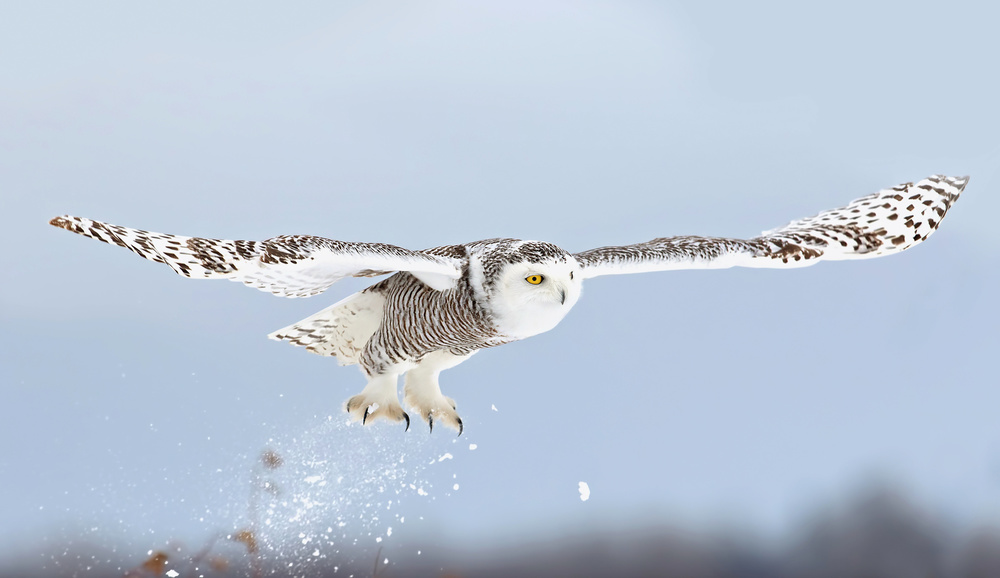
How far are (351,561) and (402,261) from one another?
2.87 metres

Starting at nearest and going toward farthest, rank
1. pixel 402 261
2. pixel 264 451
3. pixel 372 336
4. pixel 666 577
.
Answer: pixel 402 261
pixel 372 336
pixel 264 451
pixel 666 577

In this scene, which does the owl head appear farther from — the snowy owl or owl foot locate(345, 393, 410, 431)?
owl foot locate(345, 393, 410, 431)

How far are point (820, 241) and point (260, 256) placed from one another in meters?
2.22

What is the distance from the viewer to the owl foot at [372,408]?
359 cm

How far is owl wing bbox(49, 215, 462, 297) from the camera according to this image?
2426mm

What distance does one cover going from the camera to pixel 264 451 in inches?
164

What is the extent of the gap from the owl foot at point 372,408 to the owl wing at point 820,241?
1034 millimetres

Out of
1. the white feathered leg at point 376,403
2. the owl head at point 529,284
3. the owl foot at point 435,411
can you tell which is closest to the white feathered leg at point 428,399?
the owl foot at point 435,411

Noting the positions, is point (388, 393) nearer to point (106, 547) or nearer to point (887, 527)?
point (106, 547)

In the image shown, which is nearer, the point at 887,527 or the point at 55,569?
the point at 55,569

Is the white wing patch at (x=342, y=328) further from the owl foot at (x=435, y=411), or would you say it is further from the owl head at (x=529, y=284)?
the owl head at (x=529, y=284)

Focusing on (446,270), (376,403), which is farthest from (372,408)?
(446,270)

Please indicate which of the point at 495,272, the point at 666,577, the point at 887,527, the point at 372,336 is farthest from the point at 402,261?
the point at 887,527

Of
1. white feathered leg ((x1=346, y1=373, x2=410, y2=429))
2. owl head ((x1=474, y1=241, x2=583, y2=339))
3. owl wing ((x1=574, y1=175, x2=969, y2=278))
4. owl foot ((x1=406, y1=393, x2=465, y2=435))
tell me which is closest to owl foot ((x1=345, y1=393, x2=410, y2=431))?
white feathered leg ((x1=346, y1=373, x2=410, y2=429))
